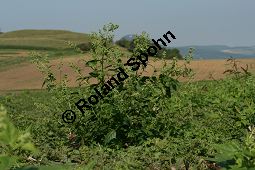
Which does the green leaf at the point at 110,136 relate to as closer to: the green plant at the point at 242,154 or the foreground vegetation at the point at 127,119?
the foreground vegetation at the point at 127,119

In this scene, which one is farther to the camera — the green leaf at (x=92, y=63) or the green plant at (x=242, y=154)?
the green leaf at (x=92, y=63)

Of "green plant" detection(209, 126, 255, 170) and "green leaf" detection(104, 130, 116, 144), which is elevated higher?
"green plant" detection(209, 126, 255, 170)

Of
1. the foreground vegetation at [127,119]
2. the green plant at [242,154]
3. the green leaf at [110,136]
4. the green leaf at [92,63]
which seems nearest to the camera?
the green plant at [242,154]

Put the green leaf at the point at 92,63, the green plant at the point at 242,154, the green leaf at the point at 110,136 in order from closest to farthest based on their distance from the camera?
the green plant at the point at 242,154 → the green leaf at the point at 110,136 → the green leaf at the point at 92,63

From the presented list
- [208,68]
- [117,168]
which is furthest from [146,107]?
[208,68]

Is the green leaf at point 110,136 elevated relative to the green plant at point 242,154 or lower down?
lower down

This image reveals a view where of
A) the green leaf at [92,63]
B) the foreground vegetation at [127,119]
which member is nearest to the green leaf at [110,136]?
the foreground vegetation at [127,119]

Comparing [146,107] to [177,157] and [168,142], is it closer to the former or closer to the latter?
[168,142]

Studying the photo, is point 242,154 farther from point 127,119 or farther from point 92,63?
point 92,63

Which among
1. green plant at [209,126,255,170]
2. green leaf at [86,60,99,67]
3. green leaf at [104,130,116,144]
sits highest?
green leaf at [86,60,99,67]

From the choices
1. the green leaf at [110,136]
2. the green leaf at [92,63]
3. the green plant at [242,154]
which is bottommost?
the green leaf at [110,136]

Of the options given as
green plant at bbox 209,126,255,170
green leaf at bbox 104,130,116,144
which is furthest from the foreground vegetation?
green plant at bbox 209,126,255,170

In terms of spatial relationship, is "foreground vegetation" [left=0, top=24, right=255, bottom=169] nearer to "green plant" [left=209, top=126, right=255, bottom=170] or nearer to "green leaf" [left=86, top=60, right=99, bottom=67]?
"green leaf" [left=86, top=60, right=99, bottom=67]

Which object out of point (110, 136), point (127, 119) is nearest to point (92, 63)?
point (127, 119)
